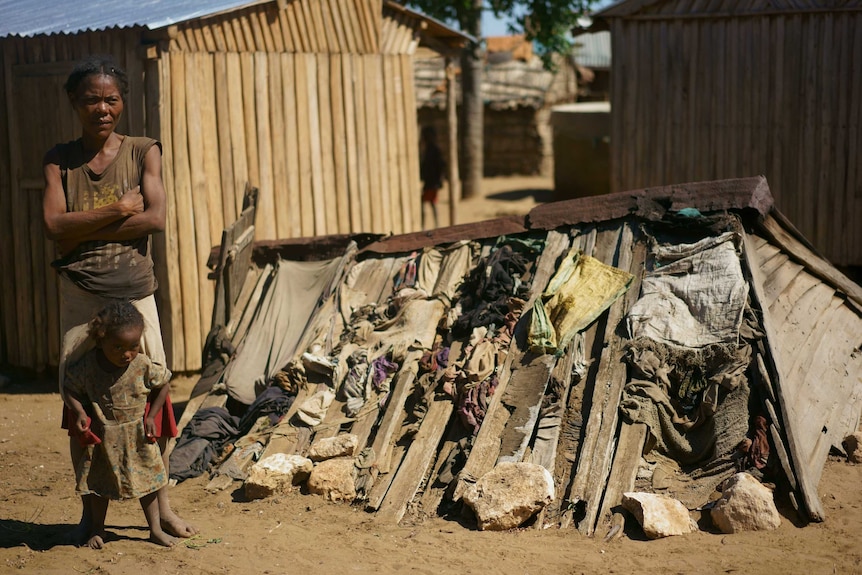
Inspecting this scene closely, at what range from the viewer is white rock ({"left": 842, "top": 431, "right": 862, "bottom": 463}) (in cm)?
562

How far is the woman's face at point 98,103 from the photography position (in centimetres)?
459

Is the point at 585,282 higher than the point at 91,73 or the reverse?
the reverse

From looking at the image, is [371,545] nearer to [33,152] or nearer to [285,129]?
[285,129]

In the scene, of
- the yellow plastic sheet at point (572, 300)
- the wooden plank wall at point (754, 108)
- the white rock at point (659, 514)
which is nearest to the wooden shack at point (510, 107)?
the wooden plank wall at point (754, 108)

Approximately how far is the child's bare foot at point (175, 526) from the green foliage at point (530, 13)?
523 inches

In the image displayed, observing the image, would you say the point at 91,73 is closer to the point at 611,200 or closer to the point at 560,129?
the point at 611,200

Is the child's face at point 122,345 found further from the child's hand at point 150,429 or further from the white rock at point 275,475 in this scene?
the white rock at point 275,475

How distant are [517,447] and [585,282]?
4.34ft

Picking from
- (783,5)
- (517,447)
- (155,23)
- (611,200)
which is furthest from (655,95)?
(517,447)

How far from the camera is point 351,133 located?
376 inches

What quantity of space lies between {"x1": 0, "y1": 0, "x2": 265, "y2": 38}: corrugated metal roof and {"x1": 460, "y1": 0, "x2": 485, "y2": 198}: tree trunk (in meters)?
9.93

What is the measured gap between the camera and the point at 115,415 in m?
4.54

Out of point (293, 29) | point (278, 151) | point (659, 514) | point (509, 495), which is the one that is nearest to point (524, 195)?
point (293, 29)

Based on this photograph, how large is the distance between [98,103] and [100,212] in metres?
0.52
